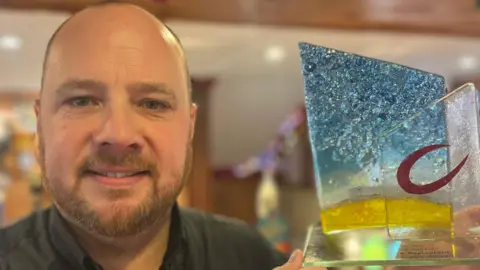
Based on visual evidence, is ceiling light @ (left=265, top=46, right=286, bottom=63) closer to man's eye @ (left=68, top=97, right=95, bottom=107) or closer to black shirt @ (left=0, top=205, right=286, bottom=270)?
black shirt @ (left=0, top=205, right=286, bottom=270)

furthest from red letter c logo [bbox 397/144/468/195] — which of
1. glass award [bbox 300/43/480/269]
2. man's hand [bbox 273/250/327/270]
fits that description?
man's hand [bbox 273/250/327/270]

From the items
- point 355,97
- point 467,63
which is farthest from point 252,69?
point 355,97

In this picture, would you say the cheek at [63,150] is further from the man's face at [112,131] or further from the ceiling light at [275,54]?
the ceiling light at [275,54]

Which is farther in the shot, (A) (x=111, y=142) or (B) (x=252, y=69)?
(B) (x=252, y=69)

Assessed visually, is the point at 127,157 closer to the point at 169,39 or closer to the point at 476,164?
the point at 169,39

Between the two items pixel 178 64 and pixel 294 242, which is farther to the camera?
pixel 294 242

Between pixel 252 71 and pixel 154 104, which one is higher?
pixel 252 71

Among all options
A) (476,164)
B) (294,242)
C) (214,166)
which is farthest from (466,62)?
(476,164)

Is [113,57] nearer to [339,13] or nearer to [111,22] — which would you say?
[111,22]
